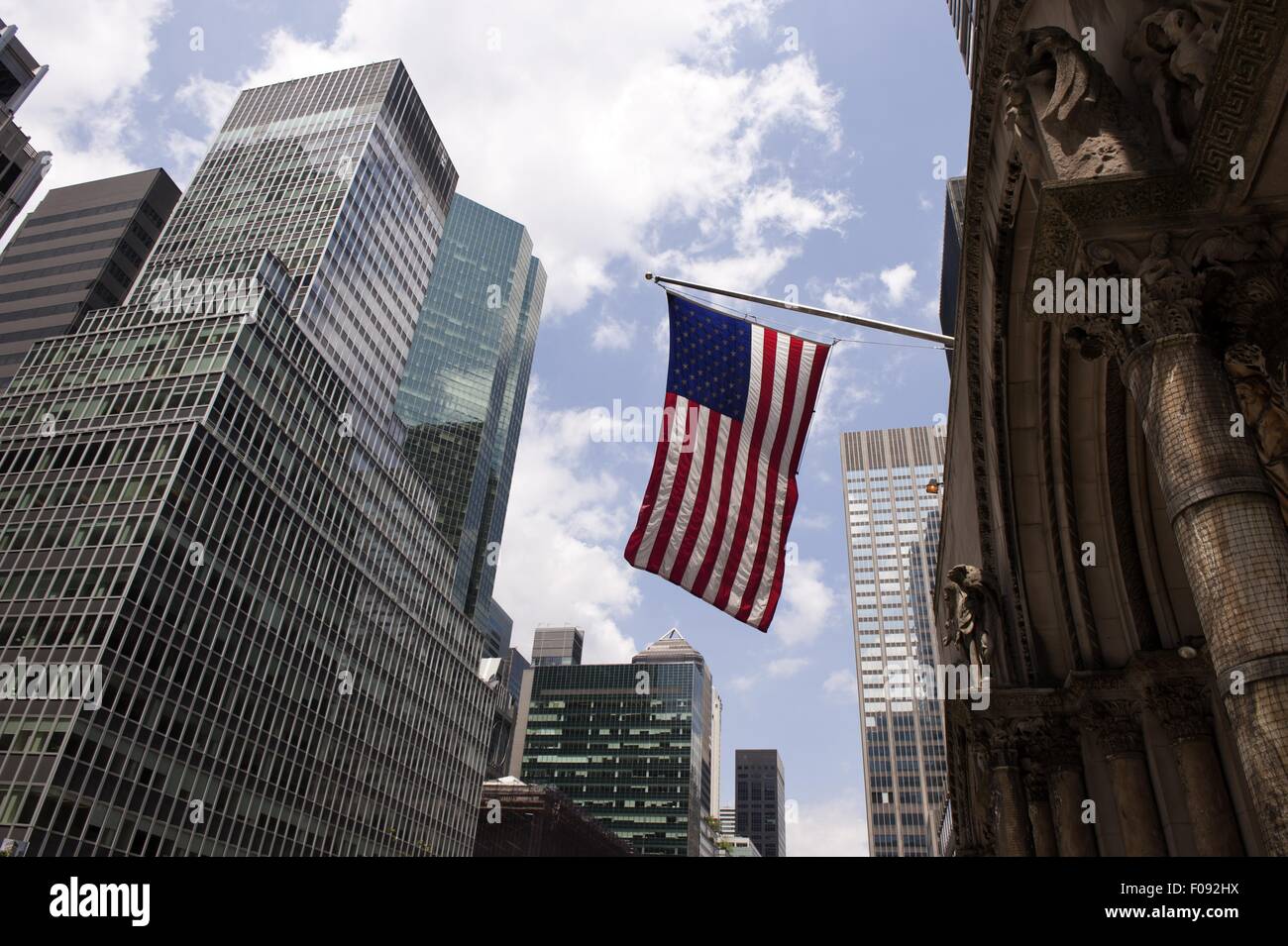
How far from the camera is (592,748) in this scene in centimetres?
17488

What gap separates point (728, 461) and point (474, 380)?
15075 centimetres

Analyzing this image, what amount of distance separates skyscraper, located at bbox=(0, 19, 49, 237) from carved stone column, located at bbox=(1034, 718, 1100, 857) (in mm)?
89055

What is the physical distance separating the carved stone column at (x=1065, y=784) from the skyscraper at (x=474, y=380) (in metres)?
139

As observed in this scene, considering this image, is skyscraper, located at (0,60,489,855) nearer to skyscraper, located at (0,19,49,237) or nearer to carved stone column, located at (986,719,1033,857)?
skyscraper, located at (0,19,49,237)

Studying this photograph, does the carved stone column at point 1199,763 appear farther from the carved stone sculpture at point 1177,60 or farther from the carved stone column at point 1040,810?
the carved stone sculpture at point 1177,60

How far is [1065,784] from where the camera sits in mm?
14336

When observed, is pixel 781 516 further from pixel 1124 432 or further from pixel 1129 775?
pixel 1129 775

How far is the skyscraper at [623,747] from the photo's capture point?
168 metres

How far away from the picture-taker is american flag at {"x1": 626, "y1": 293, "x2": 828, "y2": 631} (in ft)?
47.4

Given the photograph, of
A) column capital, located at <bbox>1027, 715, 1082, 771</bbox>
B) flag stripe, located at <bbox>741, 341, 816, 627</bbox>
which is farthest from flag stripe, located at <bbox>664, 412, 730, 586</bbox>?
column capital, located at <bbox>1027, 715, 1082, 771</bbox>

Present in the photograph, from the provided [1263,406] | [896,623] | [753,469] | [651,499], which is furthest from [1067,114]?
[896,623]
